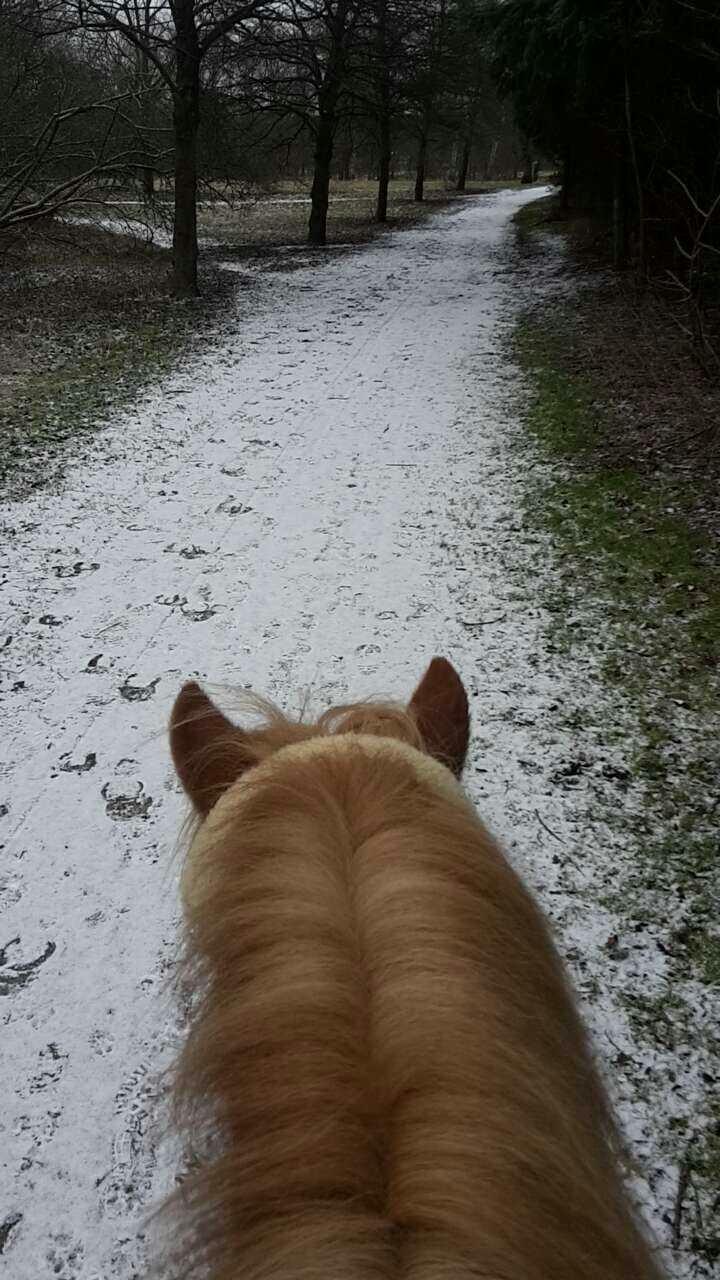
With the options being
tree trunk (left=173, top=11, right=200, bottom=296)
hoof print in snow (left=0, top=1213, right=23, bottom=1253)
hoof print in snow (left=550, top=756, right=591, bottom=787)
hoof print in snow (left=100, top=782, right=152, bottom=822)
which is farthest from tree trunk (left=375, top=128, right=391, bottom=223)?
hoof print in snow (left=0, top=1213, right=23, bottom=1253)

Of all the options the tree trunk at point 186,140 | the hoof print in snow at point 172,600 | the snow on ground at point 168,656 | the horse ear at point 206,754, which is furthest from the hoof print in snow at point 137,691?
the tree trunk at point 186,140

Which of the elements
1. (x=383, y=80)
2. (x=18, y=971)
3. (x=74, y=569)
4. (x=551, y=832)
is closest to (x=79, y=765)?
(x=18, y=971)

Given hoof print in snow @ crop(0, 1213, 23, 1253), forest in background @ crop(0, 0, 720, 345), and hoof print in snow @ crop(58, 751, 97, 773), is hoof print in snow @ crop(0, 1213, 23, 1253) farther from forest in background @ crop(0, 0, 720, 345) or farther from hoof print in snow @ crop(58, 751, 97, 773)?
forest in background @ crop(0, 0, 720, 345)

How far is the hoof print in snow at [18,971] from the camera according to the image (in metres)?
2.47

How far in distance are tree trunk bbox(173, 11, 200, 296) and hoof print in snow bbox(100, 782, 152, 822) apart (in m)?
11.5

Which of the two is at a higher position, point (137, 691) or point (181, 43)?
point (181, 43)

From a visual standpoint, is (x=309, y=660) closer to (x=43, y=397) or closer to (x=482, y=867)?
(x=482, y=867)

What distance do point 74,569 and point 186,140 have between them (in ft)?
31.9

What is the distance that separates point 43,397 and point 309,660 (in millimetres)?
5556

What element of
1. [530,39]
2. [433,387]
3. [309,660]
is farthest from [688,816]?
[530,39]

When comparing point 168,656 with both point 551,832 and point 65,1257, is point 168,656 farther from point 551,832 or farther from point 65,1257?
point 65,1257

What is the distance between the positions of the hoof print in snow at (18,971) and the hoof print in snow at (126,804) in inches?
24.4

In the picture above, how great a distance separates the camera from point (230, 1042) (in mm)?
881

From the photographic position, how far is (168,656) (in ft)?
13.2
